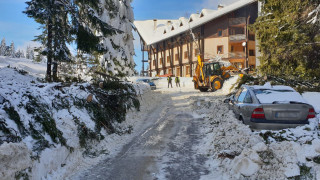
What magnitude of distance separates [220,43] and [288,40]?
82.8 feet

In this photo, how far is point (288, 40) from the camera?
14.6 m

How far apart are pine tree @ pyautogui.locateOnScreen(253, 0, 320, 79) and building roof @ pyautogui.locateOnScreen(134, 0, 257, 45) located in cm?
2072

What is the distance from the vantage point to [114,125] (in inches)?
339

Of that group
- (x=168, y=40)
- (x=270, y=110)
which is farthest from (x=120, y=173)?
(x=168, y=40)

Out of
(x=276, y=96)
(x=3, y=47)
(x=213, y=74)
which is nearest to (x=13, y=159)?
(x=276, y=96)

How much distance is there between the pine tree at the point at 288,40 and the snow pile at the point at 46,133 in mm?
11462

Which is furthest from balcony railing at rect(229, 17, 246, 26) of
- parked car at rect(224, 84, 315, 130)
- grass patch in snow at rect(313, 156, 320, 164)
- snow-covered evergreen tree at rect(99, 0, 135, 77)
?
grass patch in snow at rect(313, 156, 320, 164)

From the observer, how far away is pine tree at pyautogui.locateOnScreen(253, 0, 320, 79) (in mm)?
13297

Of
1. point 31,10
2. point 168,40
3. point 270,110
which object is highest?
point 168,40

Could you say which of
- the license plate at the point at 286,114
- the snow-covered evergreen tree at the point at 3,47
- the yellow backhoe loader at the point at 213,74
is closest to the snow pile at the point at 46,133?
the license plate at the point at 286,114

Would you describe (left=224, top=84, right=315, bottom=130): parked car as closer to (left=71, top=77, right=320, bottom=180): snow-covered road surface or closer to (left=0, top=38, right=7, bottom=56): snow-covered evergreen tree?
(left=71, top=77, right=320, bottom=180): snow-covered road surface

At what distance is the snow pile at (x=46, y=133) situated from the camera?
4012 mm

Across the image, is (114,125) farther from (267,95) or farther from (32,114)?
(267,95)

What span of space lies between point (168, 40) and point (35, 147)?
160 ft
